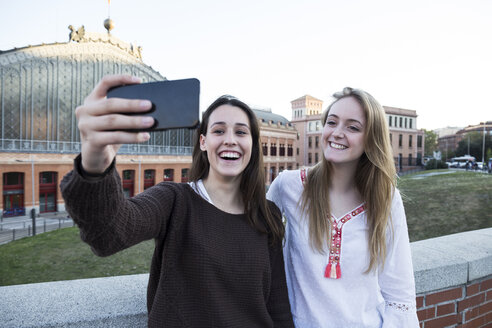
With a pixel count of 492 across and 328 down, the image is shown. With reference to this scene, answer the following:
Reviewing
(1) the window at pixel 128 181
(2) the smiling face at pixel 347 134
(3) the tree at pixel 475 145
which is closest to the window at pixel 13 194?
(1) the window at pixel 128 181

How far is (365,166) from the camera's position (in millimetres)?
2242

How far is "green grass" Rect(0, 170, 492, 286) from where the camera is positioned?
916cm

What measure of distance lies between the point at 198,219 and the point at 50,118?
2952cm

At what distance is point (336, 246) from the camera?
1.95m

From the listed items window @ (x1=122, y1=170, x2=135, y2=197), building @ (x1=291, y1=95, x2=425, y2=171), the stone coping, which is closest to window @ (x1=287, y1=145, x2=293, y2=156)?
building @ (x1=291, y1=95, x2=425, y2=171)

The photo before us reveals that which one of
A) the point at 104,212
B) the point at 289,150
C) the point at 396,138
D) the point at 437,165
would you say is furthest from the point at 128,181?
the point at 396,138

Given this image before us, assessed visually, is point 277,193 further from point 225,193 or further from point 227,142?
point 227,142

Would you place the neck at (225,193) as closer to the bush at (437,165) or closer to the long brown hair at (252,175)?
the long brown hair at (252,175)

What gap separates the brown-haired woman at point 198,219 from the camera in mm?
1005

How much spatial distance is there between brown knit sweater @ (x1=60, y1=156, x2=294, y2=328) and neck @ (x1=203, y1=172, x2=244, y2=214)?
8 cm

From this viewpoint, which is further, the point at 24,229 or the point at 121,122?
the point at 24,229

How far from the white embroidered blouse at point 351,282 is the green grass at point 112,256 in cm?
539

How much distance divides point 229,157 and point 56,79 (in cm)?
3033

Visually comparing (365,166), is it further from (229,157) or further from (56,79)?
(56,79)
